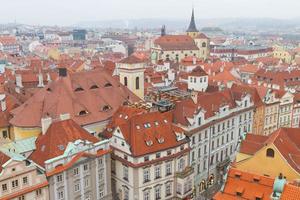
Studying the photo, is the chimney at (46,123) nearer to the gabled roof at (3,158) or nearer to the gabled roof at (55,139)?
the gabled roof at (55,139)

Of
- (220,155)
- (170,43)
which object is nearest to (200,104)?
(220,155)

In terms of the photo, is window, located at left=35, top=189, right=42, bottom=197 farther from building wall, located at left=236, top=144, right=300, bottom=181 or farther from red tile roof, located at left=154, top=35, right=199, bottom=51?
red tile roof, located at left=154, top=35, right=199, bottom=51

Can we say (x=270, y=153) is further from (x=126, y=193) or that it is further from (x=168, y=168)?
(x=126, y=193)

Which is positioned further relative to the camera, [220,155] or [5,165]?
[220,155]

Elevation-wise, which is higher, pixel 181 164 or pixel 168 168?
pixel 168 168

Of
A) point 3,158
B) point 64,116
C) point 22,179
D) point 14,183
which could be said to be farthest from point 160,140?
point 3,158

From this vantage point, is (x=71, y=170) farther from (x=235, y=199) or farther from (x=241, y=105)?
(x=241, y=105)

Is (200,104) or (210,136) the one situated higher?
(200,104)

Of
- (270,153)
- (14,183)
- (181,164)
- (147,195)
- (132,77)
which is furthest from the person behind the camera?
(132,77)
